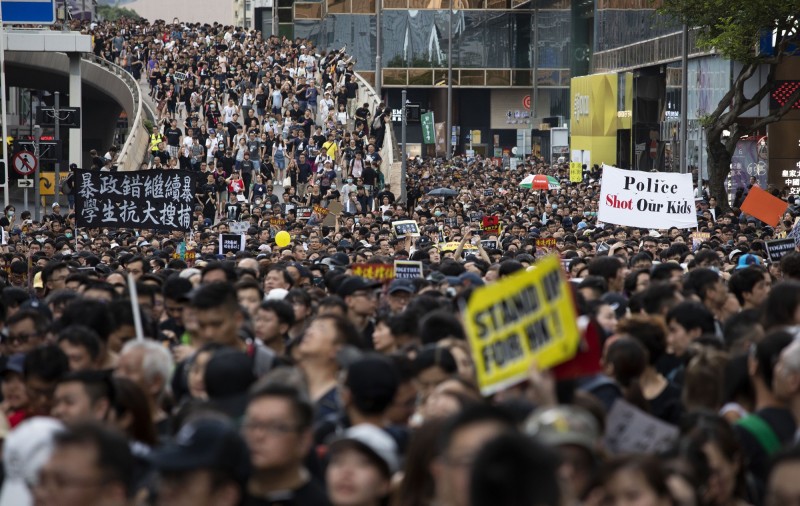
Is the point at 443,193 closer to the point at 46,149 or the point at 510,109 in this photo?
the point at 46,149

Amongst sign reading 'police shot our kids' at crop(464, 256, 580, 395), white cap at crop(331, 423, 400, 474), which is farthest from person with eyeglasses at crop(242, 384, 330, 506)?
sign reading 'police shot our kids' at crop(464, 256, 580, 395)

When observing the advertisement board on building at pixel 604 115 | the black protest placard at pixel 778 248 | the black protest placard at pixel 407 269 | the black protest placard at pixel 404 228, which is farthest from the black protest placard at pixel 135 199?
the advertisement board on building at pixel 604 115

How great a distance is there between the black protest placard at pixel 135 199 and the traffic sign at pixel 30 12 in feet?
67.8

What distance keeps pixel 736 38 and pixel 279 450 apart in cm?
2965

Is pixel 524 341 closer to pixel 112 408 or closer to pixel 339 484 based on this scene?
pixel 339 484

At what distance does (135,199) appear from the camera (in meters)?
22.0

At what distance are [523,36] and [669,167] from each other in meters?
32.0

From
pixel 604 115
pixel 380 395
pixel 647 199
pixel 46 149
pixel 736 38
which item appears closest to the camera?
pixel 380 395

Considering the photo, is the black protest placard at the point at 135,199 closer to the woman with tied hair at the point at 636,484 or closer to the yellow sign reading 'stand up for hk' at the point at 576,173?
the woman with tied hair at the point at 636,484

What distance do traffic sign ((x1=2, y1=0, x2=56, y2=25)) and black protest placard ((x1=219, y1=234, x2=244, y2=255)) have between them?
22370 mm

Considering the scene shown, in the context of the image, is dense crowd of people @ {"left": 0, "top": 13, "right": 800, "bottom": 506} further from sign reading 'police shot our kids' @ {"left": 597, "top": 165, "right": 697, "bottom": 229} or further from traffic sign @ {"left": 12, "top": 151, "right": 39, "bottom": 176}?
traffic sign @ {"left": 12, "top": 151, "right": 39, "bottom": 176}

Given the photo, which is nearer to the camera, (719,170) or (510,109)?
(719,170)

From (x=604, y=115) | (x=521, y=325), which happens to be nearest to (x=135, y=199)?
(x=521, y=325)

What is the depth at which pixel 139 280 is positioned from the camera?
42.0 feet
